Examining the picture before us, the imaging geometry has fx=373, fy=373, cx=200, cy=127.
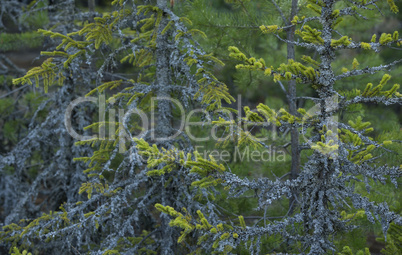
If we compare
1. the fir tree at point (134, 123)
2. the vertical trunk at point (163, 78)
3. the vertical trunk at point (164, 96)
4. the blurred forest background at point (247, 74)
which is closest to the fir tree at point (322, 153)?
the blurred forest background at point (247, 74)

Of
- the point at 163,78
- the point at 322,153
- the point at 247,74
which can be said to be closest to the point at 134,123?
the point at 163,78

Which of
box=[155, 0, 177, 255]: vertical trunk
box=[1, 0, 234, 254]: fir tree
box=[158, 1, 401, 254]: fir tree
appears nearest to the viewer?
box=[158, 1, 401, 254]: fir tree

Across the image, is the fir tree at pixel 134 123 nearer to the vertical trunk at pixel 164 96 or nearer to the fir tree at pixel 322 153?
the vertical trunk at pixel 164 96

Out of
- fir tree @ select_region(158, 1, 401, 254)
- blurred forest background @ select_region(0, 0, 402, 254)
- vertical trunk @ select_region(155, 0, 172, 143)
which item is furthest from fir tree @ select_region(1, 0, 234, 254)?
fir tree @ select_region(158, 1, 401, 254)

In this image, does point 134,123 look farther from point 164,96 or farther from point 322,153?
point 322,153

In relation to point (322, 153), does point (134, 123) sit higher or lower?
lower

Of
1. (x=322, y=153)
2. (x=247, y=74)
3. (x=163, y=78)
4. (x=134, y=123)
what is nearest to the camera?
(x=322, y=153)

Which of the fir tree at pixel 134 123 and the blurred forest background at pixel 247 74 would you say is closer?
the fir tree at pixel 134 123

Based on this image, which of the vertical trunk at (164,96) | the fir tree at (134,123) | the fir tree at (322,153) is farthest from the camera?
the vertical trunk at (164,96)

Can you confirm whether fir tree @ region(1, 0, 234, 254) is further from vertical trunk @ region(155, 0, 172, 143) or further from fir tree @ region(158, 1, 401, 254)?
fir tree @ region(158, 1, 401, 254)

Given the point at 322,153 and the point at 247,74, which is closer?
the point at 322,153

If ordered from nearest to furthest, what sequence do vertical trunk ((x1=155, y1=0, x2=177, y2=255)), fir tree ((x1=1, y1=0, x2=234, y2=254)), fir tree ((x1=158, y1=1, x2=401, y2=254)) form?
fir tree ((x1=158, y1=1, x2=401, y2=254)) → fir tree ((x1=1, y1=0, x2=234, y2=254)) → vertical trunk ((x1=155, y1=0, x2=177, y2=255))

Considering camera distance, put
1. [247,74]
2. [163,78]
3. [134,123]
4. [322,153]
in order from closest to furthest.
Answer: [322,153] < [163,78] < [134,123] < [247,74]

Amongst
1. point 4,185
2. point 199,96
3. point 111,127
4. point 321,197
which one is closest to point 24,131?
point 4,185
